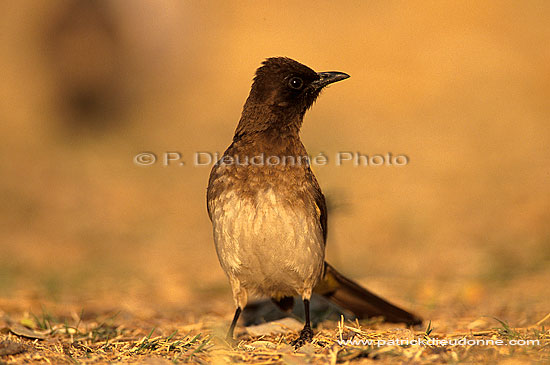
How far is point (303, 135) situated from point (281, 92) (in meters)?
6.79

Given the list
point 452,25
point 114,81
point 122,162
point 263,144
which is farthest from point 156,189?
point 452,25

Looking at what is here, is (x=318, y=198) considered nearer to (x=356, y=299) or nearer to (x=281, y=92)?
(x=281, y=92)

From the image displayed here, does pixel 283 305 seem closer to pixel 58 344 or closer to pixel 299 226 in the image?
pixel 299 226

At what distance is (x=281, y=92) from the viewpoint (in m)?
4.54

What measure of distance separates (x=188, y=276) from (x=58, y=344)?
10.0 feet

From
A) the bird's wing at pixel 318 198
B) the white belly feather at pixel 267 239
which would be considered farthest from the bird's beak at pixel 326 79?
the white belly feather at pixel 267 239

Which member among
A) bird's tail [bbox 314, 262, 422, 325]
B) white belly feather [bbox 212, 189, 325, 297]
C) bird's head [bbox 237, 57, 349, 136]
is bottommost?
bird's tail [bbox 314, 262, 422, 325]

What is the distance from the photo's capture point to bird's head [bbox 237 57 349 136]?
4.51m

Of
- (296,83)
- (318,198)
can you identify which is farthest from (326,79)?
(318,198)

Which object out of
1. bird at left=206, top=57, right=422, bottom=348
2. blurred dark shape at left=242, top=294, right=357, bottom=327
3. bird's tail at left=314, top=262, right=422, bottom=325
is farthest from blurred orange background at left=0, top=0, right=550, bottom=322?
Answer: bird at left=206, top=57, right=422, bottom=348

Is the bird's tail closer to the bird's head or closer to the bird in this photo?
the bird

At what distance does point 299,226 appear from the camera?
4.12 meters

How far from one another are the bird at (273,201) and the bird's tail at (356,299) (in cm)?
1

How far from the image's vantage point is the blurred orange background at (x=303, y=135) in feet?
22.3
